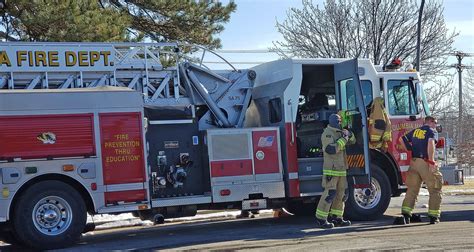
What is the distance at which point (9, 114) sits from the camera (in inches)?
329

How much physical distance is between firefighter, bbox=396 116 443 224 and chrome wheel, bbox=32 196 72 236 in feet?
17.4

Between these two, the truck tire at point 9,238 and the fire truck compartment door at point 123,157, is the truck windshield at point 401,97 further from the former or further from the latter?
the truck tire at point 9,238

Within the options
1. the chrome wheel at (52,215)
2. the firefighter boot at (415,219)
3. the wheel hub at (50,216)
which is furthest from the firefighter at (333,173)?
the wheel hub at (50,216)

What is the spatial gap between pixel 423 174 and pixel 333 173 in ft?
5.24

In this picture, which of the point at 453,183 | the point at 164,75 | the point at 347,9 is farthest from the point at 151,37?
the point at 453,183

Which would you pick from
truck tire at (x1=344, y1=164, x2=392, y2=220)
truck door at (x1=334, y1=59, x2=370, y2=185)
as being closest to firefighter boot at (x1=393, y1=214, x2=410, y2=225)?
truck tire at (x1=344, y1=164, x2=392, y2=220)

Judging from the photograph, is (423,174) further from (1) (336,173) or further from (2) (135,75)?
(2) (135,75)

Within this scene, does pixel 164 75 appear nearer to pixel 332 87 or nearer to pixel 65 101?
pixel 65 101

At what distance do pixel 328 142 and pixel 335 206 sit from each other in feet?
3.50

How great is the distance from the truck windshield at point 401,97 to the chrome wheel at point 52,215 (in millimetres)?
5928

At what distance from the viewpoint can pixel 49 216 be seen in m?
8.53

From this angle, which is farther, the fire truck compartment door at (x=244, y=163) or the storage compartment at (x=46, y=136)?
the fire truck compartment door at (x=244, y=163)

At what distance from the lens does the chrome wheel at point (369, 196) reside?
10484 mm

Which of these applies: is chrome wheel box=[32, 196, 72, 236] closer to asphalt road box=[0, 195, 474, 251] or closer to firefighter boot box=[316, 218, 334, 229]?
asphalt road box=[0, 195, 474, 251]
